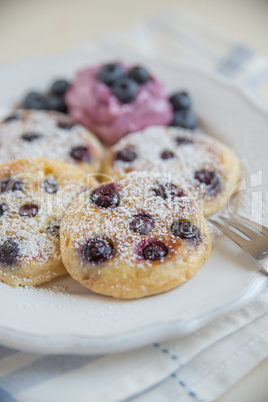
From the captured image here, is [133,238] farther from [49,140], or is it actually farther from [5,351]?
[49,140]

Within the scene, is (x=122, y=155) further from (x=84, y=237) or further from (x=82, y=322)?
(x=82, y=322)

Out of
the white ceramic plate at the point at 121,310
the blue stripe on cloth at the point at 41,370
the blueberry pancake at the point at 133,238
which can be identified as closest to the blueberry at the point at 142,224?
the blueberry pancake at the point at 133,238

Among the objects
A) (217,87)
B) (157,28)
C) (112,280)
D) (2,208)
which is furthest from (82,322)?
(157,28)

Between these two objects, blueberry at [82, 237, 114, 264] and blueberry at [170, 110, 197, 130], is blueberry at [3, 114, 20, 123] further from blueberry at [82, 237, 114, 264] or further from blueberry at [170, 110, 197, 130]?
blueberry at [82, 237, 114, 264]

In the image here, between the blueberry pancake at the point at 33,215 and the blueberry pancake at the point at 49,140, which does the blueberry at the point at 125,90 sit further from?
the blueberry pancake at the point at 33,215

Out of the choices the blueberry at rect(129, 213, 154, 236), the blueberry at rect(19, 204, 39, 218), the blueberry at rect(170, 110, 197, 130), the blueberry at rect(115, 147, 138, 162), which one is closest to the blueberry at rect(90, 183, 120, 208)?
the blueberry at rect(129, 213, 154, 236)
